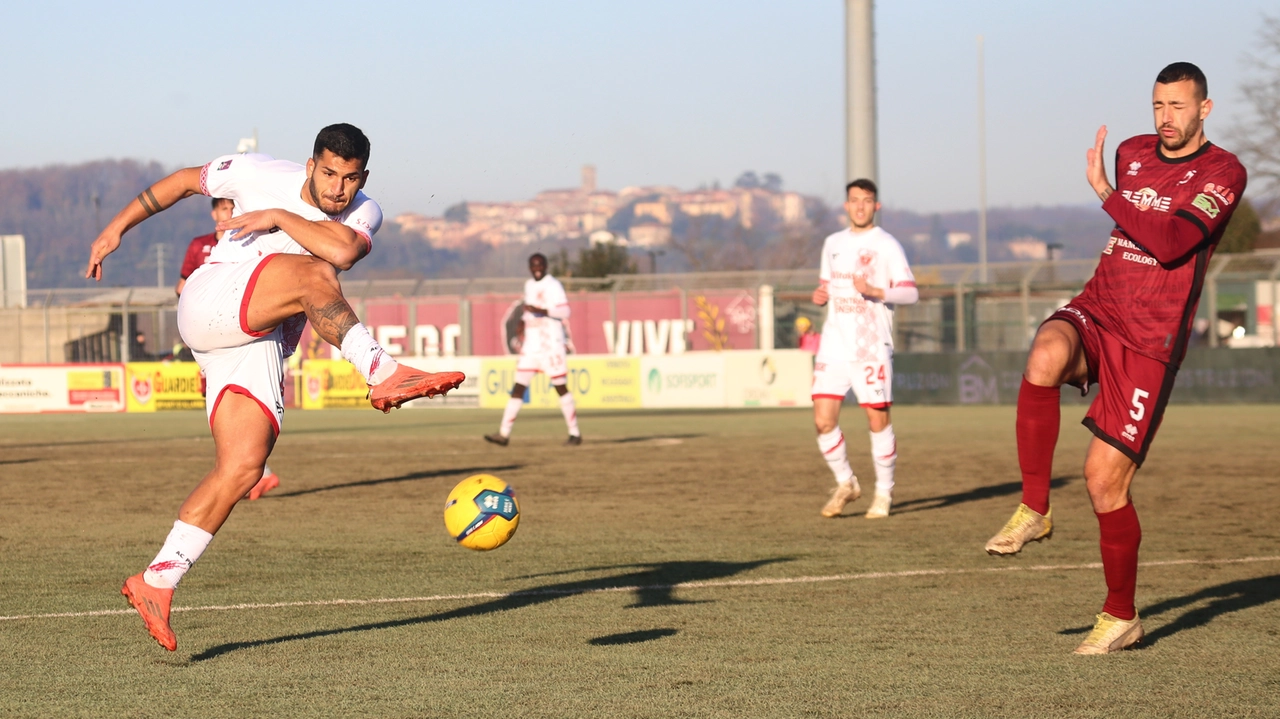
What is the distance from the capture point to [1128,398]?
574 centimetres

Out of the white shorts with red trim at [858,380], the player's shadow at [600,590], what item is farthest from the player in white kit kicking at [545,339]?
the player's shadow at [600,590]

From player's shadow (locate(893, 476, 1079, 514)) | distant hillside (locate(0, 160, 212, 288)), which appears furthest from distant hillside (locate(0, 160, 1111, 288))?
player's shadow (locate(893, 476, 1079, 514))

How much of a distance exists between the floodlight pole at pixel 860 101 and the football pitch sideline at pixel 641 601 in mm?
15004

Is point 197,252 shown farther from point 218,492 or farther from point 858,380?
point 218,492

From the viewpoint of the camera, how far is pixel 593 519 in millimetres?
10297

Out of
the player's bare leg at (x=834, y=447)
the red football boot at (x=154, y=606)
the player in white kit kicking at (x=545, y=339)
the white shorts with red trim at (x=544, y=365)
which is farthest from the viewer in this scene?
the white shorts with red trim at (x=544, y=365)

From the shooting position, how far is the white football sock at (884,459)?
35.0 feet

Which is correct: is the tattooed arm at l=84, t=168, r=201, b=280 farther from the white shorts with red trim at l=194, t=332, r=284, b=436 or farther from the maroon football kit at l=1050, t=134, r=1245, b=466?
the maroon football kit at l=1050, t=134, r=1245, b=466

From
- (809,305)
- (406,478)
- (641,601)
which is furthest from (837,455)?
(809,305)

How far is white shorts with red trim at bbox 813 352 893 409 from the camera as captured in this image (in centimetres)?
1069

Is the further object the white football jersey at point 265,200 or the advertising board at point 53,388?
the advertising board at point 53,388

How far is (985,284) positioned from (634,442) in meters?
17.1

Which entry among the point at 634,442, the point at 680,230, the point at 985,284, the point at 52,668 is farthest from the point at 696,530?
the point at 680,230

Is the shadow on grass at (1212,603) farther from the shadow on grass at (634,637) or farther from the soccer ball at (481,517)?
the soccer ball at (481,517)
